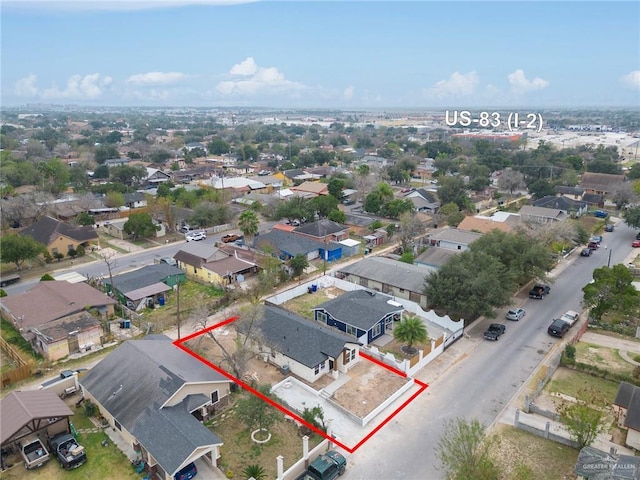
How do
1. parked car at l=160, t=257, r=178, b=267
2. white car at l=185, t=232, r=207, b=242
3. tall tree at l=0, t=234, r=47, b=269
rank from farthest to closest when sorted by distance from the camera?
white car at l=185, t=232, r=207, b=242 < parked car at l=160, t=257, r=178, b=267 < tall tree at l=0, t=234, r=47, b=269

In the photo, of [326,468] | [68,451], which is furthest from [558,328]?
[68,451]

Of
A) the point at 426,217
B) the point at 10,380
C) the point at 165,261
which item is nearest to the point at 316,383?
the point at 10,380

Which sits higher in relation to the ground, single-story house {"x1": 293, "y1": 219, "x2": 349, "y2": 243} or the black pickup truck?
single-story house {"x1": 293, "y1": 219, "x2": 349, "y2": 243}

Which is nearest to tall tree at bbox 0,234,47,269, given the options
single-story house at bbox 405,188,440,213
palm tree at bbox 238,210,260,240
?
palm tree at bbox 238,210,260,240

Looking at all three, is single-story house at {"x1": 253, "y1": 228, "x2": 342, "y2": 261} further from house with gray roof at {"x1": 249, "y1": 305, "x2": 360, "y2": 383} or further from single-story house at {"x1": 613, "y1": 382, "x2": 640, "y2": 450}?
single-story house at {"x1": 613, "y1": 382, "x2": 640, "y2": 450}

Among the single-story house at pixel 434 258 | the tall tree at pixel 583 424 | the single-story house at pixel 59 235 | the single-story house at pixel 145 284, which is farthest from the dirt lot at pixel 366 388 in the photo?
the single-story house at pixel 59 235

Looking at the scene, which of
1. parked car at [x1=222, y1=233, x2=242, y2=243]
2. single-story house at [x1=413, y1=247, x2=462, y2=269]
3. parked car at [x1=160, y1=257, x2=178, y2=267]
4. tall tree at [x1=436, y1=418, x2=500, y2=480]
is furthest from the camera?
parked car at [x1=222, y1=233, x2=242, y2=243]

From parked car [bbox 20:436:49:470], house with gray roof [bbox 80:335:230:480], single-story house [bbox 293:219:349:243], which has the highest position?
single-story house [bbox 293:219:349:243]

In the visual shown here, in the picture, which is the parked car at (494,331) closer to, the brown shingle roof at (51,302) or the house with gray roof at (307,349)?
the house with gray roof at (307,349)
